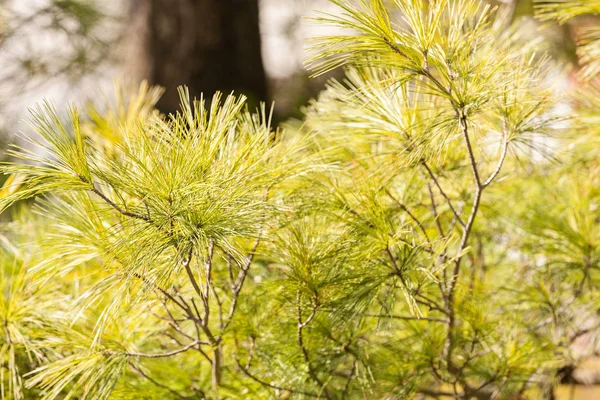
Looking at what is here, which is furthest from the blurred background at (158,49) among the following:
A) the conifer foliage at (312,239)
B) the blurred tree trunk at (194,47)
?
the conifer foliage at (312,239)

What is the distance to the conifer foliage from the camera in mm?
531

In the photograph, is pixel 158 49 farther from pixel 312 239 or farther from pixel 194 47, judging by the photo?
pixel 312 239

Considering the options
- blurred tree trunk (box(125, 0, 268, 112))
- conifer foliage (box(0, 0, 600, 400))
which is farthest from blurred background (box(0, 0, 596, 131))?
conifer foliage (box(0, 0, 600, 400))

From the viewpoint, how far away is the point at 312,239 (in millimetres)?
619

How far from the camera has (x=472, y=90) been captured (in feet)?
1.84

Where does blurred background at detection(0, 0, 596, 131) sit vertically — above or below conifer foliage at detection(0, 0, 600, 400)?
above

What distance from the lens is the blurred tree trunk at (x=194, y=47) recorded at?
1485 millimetres

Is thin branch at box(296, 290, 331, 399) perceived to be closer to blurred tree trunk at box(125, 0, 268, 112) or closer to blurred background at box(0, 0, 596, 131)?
blurred background at box(0, 0, 596, 131)

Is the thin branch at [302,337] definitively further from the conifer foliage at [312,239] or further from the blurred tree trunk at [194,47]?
the blurred tree trunk at [194,47]

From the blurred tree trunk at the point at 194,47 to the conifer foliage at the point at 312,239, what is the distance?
0.67 meters

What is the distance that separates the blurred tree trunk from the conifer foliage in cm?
67

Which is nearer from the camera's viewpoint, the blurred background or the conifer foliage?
the conifer foliage

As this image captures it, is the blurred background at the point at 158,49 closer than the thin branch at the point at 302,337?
No

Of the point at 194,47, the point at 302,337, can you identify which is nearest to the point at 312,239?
the point at 302,337
